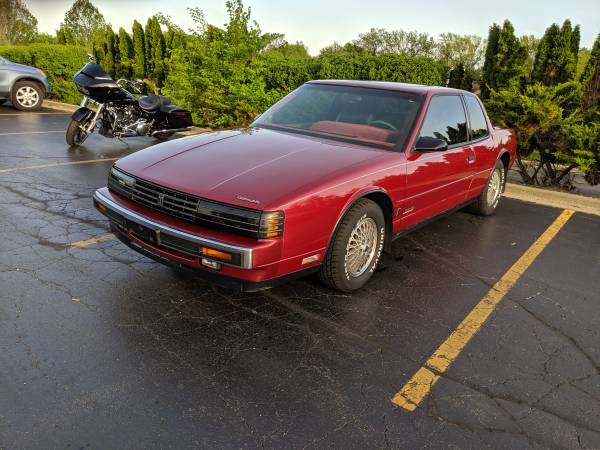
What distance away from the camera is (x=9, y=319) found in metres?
3.22

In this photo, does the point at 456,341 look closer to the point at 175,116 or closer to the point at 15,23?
the point at 175,116

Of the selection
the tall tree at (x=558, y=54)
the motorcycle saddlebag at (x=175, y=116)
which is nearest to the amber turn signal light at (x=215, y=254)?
the motorcycle saddlebag at (x=175, y=116)

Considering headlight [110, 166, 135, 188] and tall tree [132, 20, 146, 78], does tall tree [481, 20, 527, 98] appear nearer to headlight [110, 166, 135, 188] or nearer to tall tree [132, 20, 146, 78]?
headlight [110, 166, 135, 188]

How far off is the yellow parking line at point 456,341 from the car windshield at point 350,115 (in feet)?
4.93

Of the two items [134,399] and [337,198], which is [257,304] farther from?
[134,399]

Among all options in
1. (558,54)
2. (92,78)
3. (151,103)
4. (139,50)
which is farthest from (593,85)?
(139,50)

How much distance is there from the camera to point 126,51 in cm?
1822

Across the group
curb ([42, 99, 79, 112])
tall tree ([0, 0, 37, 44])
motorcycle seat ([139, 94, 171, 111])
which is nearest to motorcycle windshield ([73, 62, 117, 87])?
motorcycle seat ([139, 94, 171, 111])

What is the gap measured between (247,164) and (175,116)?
633 centimetres

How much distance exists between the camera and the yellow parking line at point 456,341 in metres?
2.78

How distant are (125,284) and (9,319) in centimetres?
83

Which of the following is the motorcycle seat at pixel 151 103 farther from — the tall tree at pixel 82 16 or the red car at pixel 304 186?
the tall tree at pixel 82 16

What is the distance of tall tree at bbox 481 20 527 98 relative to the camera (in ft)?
39.9

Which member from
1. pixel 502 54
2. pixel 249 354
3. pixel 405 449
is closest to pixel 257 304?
pixel 249 354
